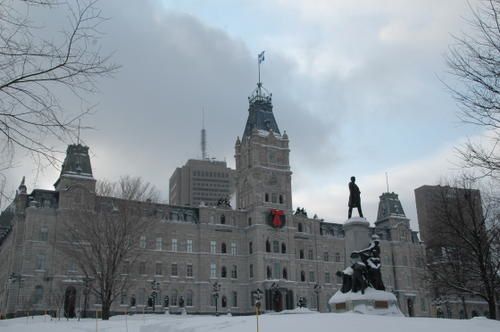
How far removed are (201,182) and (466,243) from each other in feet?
472

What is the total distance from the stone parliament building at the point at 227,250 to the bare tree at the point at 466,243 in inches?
1232

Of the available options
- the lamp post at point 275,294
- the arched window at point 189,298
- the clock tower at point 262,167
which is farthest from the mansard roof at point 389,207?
the arched window at point 189,298

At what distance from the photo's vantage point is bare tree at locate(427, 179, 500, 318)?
3203 cm

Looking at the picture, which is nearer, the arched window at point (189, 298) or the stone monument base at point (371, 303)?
the stone monument base at point (371, 303)

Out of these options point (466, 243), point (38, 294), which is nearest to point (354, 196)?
point (466, 243)

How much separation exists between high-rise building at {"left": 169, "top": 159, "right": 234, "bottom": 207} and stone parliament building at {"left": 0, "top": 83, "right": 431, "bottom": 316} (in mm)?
88971

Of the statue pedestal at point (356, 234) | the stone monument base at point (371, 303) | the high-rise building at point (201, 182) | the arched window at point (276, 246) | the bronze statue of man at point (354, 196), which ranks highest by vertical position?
the high-rise building at point (201, 182)

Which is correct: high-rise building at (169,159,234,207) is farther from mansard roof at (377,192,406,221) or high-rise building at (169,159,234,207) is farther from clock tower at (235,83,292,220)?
clock tower at (235,83,292,220)

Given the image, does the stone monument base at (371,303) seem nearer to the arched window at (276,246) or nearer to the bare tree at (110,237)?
the bare tree at (110,237)

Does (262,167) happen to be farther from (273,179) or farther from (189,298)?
(189,298)

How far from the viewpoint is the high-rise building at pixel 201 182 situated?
563 ft

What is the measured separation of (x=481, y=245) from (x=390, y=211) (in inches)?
2395

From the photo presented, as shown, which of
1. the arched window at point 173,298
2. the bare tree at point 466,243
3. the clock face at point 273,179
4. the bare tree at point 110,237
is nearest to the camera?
the bare tree at point 466,243

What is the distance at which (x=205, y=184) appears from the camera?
570 ft
